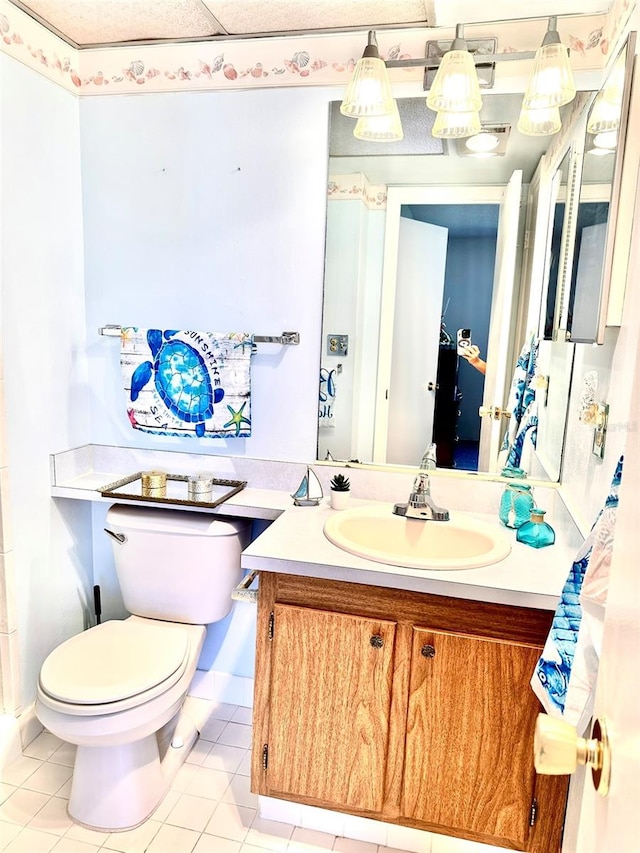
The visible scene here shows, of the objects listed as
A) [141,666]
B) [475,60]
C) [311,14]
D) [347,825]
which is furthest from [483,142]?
[347,825]

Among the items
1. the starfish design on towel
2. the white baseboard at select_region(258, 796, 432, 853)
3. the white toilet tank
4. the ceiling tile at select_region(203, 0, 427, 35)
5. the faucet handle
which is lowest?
the white baseboard at select_region(258, 796, 432, 853)

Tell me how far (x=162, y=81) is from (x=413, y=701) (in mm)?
1930

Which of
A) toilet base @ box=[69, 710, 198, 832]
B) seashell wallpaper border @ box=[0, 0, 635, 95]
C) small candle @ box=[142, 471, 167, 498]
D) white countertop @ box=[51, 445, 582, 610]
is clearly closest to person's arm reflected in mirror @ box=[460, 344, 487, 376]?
white countertop @ box=[51, 445, 582, 610]

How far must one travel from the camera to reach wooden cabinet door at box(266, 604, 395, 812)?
4.80 ft

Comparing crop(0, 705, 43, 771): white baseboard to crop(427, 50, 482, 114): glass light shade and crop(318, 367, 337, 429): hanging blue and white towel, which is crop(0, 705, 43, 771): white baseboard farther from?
crop(427, 50, 482, 114): glass light shade

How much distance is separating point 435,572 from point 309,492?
0.56 meters

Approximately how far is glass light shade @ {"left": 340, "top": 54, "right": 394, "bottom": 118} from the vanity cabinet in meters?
1.24

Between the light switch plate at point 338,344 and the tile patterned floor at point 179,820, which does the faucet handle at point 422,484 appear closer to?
the light switch plate at point 338,344

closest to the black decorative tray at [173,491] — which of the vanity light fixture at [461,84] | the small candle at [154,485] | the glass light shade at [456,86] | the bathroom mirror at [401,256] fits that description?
the small candle at [154,485]

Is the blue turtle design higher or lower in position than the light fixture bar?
lower

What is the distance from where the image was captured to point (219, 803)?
1.73m

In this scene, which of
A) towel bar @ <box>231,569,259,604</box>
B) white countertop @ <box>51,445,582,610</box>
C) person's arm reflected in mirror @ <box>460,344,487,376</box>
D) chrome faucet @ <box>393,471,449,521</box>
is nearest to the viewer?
white countertop @ <box>51,445,582,610</box>

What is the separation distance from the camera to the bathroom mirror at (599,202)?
1244 mm

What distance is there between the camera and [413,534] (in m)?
1.70
